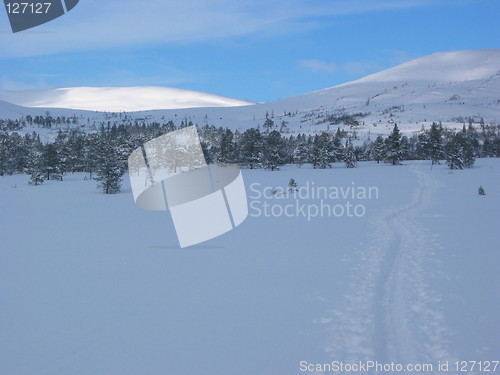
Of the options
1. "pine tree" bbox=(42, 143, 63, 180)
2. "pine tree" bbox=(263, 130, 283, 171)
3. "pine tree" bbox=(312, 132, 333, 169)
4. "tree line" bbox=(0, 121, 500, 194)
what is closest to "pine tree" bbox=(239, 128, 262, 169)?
"tree line" bbox=(0, 121, 500, 194)

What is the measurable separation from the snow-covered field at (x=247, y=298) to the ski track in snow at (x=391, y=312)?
4 cm

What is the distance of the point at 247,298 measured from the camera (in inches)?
350

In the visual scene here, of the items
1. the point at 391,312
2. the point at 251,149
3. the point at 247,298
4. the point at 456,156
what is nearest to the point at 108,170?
the point at 247,298

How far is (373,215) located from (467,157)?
125 ft

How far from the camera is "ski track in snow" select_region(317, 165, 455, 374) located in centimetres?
641

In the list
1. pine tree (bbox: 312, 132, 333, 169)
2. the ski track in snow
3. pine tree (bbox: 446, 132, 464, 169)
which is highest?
pine tree (bbox: 312, 132, 333, 169)

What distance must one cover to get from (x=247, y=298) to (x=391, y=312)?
133 inches

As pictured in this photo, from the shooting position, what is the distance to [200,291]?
936 centimetres

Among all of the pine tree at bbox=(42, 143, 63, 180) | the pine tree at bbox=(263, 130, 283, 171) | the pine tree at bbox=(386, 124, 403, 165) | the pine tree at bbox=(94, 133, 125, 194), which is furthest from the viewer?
the pine tree at bbox=(386, 124, 403, 165)

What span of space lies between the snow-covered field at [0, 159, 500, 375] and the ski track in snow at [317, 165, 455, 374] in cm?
4

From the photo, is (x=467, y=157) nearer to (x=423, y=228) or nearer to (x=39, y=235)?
(x=423, y=228)

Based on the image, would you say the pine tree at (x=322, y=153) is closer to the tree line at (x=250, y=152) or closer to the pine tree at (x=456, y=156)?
the tree line at (x=250, y=152)

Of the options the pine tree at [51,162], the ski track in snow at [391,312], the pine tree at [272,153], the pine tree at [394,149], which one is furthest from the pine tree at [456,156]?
the pine tree at [51,162]

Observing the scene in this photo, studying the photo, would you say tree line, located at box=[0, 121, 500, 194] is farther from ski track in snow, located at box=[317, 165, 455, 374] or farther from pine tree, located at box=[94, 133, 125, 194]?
ski track in snow, located at box=[317, 165, 455, 374]
